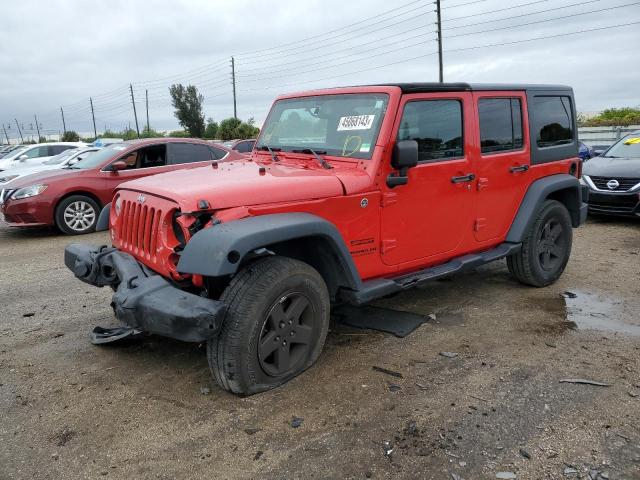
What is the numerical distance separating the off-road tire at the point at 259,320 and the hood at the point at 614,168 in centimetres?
731

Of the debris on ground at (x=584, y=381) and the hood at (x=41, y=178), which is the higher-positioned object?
the hood at (x=41, y=178)

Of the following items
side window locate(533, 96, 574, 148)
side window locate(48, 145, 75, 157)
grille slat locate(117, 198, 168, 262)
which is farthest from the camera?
side window locate(48, 145, 75, 157)

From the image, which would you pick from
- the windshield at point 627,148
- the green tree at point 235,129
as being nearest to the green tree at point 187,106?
the green tree at point 235,129

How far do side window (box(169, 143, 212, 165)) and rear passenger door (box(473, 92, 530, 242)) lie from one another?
20.1 ft

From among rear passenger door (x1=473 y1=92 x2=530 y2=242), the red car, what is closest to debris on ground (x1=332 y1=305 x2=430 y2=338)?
rear passenger door (x1=473 y1=92 x2=530 y2=242)

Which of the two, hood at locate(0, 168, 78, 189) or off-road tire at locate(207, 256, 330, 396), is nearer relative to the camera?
off-road tire at locate(207, 256, 330, 396)

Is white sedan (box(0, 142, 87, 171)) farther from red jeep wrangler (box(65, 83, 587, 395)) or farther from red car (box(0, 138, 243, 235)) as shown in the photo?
red jeep wrangler (box(65, 83, 587, 395))

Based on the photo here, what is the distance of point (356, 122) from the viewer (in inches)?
153

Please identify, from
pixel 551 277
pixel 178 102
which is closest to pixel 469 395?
pixel 551 277

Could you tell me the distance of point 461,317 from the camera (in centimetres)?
455

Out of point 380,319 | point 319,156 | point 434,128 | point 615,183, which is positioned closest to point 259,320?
point 319,156

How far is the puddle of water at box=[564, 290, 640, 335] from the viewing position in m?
4.28

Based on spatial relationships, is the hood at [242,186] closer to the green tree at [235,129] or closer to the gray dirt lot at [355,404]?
the gray dirt lot at [355,404]

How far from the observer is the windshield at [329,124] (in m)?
3.79
